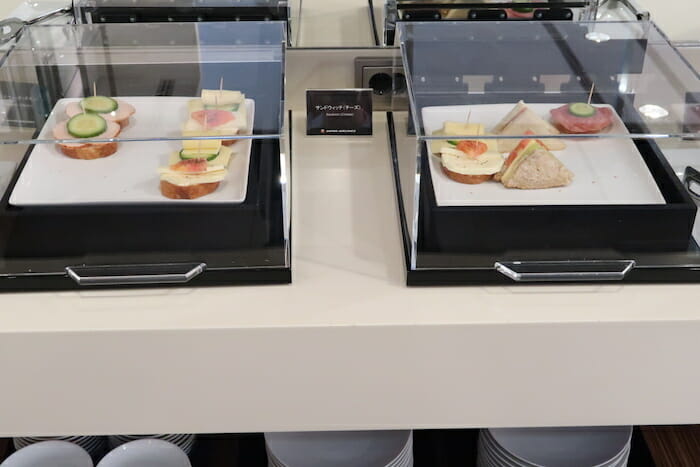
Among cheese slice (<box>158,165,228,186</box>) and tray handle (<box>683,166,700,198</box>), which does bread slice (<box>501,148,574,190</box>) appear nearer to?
tray handle (<box>683,166,700,198</box>)

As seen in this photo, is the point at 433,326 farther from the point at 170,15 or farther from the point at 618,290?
the point at 170,15

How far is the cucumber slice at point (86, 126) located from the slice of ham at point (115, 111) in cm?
1

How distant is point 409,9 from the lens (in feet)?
3.65

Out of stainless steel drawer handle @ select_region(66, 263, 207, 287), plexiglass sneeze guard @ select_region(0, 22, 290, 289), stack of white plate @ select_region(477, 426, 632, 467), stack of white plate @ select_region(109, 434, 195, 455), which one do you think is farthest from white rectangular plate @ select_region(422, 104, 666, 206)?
stack of white plate @ select_region(109, 434, 195, 455)

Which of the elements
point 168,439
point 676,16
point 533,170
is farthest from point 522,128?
point 168,439

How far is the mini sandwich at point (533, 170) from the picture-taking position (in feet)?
2.81

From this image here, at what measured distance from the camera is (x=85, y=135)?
2.88 ft

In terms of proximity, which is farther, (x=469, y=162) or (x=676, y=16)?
(x=676, y=16)

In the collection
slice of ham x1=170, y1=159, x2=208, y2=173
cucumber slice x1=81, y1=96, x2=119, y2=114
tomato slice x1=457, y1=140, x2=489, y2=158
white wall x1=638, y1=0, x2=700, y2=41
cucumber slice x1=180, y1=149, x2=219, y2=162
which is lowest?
slice of ham x1=170, y1=159, x2=208, y2=173

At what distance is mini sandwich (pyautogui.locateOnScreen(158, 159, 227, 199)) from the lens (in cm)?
87

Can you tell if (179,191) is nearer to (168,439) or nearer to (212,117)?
(212,117)

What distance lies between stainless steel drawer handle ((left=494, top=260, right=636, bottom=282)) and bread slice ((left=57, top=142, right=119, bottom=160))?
43cm

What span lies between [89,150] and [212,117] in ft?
0.45

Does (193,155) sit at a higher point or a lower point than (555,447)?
higher
